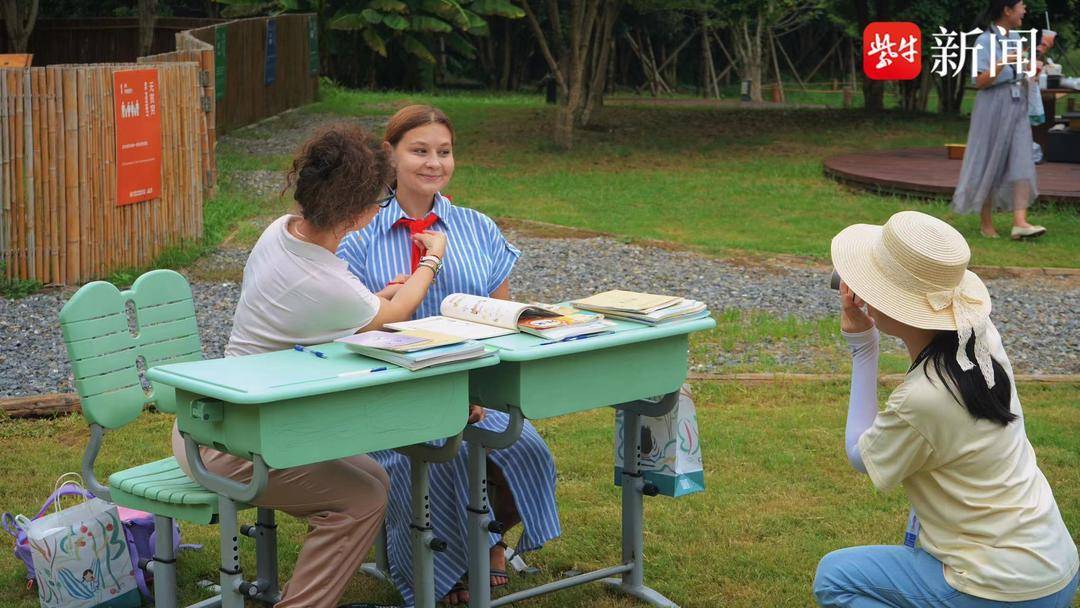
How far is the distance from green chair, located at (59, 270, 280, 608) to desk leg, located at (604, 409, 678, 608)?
116 cm

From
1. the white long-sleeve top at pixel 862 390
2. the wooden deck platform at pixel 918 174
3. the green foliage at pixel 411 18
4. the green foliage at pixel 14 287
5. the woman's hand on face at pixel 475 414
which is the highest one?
the green foliage at pixel 411 18

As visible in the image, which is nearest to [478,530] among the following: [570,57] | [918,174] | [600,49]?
[918,174]

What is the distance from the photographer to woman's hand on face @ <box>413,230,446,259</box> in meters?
4.14

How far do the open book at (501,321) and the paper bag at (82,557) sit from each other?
1.24m

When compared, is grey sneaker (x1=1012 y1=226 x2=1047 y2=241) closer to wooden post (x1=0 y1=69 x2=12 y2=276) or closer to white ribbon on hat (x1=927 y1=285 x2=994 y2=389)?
wooden post (x1=0 y1=69 x2=12 y2=276)

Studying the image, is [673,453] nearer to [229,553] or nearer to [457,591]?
[457,591]

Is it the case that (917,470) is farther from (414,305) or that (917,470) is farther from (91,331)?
(91,331)

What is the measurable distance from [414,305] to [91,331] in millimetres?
966

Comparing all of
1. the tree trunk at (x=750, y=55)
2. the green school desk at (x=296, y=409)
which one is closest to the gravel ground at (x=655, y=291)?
the green school desk at (x=296, y=409)

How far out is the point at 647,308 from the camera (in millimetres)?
4008

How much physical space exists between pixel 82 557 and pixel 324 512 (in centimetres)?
99

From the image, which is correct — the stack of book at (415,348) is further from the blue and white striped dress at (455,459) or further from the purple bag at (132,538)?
the purple bag at (132,538)

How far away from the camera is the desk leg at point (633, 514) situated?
172 inches

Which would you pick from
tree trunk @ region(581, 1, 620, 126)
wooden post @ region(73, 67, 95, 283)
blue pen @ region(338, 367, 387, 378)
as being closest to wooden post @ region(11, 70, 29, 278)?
wooden post @ region(73, 67, 95, 283)
